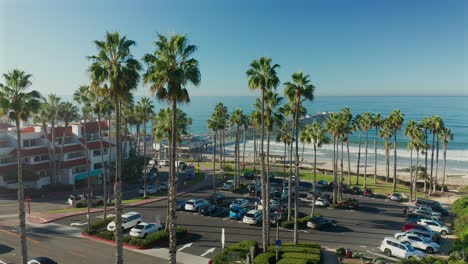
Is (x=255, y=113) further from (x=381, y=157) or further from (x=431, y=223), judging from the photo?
(x=381, y=157)

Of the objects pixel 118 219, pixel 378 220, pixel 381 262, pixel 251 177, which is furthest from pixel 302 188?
pixel 118 219

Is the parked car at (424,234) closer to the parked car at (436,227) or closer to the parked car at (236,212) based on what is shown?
the parked car at (436,227)

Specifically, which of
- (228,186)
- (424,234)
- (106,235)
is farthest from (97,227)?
(424,234)

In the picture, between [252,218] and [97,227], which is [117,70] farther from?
[252,218]

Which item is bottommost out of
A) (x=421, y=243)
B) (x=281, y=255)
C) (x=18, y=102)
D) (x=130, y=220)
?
(x=421, y=243)

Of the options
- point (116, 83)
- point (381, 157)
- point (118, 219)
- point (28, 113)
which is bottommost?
point (381, 157)

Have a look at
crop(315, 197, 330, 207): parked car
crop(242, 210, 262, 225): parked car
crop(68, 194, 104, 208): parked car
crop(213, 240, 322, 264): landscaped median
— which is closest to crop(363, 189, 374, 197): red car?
crop(315, 197, 330, 207): parked car

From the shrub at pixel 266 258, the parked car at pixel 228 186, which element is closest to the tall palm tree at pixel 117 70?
the shrub at pixel 266 258

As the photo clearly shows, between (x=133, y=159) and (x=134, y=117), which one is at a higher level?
(x=134, y=117)
